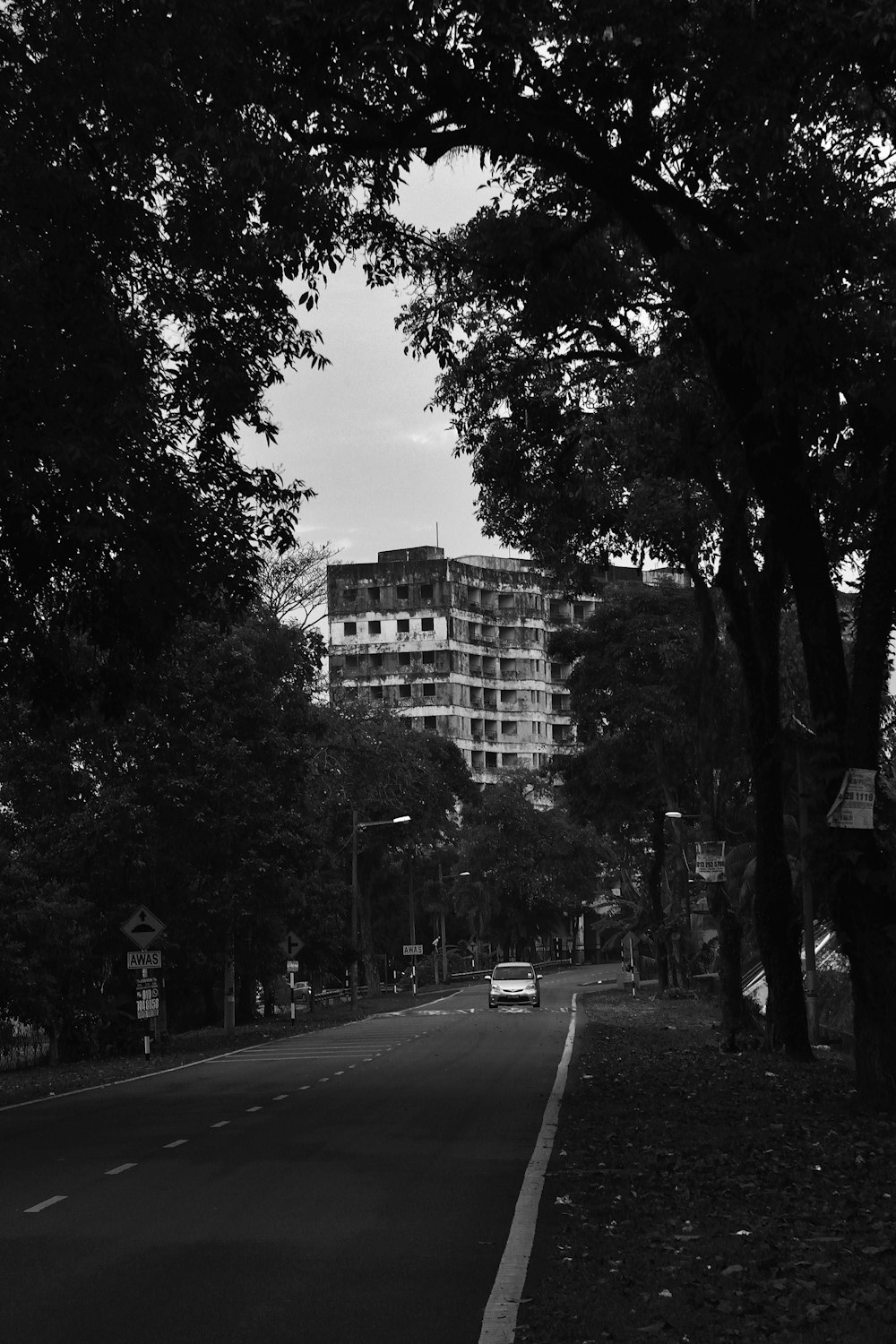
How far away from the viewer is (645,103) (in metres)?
15.8

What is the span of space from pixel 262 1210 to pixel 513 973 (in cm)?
5281

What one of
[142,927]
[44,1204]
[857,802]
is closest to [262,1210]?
[44,1204]

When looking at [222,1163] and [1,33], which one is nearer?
[222,1163]

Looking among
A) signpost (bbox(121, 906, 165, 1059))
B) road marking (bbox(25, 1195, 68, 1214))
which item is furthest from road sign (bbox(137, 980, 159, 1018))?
road marking (bbox(25, 1195, 68, 1214))

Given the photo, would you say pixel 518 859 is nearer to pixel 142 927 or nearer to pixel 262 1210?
pixel 142 927

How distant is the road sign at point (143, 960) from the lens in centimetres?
3500

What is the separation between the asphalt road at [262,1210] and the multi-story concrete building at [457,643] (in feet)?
409

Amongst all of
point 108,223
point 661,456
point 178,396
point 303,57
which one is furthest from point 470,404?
point 303,57

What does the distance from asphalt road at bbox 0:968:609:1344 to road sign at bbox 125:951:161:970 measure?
8.29 metres

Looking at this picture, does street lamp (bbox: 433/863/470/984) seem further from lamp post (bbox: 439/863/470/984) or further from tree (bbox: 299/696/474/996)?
tree (bbox: 299/696/474/996)

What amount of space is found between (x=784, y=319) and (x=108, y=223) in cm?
677

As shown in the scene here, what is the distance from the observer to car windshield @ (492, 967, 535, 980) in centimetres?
6391

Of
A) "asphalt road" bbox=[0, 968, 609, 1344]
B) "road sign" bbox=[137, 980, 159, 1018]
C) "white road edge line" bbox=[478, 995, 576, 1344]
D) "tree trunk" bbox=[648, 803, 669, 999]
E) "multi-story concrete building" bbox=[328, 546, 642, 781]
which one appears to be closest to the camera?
"white road edge line" bbox=[478, 995, 576, 1344]

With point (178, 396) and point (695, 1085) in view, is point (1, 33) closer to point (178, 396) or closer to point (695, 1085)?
point (178, 396)
